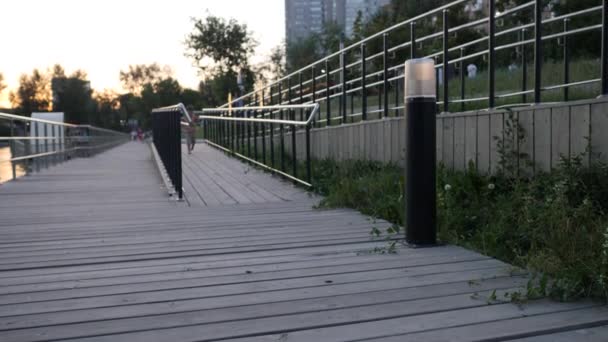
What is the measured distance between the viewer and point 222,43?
39719mm

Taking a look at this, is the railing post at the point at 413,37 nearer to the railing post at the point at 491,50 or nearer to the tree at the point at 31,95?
the railing post at the point at 491,50

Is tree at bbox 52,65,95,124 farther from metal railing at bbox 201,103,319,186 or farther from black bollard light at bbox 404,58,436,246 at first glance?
black bollard light at bbox 404,58,436,246

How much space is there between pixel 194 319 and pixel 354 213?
305 centimetres

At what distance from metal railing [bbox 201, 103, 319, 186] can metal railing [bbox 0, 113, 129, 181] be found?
11.7 ft

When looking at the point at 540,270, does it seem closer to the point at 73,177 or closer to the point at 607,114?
the point at 607,114

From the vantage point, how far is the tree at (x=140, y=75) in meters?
95.9

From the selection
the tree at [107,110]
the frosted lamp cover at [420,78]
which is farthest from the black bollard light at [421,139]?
the tree at [107,110]

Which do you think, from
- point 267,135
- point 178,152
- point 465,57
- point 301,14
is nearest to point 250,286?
point 178,152

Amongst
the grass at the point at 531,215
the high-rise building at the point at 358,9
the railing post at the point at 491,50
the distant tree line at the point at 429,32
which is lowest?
the grass at the point at 531,215

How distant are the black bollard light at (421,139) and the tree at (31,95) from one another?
3344 inches

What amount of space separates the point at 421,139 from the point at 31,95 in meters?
87.3

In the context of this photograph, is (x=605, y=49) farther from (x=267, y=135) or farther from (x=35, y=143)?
(x=35, y=143)

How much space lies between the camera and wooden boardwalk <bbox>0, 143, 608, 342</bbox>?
8.03 ft

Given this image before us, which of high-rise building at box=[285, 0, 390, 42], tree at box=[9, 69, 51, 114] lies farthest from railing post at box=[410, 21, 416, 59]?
tree at box=[9, 69, 51, 114]
